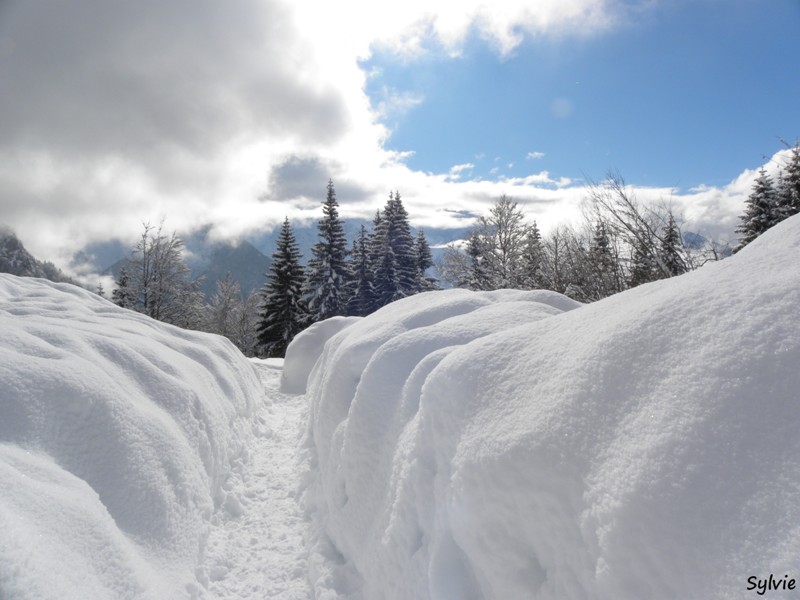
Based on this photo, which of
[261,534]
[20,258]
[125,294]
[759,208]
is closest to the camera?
[261,534]

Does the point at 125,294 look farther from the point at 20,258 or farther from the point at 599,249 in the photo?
the point at 20,258

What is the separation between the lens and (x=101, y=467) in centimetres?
310

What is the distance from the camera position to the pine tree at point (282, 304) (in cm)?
2708

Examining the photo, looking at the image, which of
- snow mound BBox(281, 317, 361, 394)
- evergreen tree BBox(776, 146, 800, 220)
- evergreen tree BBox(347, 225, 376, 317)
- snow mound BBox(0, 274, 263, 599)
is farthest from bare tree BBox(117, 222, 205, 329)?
evergreen tree BBox(776, 146, 800, 220)

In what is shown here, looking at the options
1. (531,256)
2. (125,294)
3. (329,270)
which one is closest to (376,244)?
(329,270)

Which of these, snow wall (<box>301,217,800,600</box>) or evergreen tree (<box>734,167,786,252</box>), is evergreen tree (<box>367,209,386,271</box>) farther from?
snow wall (<box>301,217,800,600</box>)

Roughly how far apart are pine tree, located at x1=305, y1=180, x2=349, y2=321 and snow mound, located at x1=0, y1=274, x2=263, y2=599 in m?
21.6

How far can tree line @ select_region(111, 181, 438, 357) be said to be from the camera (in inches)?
1012

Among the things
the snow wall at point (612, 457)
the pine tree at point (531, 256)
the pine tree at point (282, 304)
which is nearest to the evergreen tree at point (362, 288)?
the pine tree at point (282, 304)

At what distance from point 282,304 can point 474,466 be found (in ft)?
86.6

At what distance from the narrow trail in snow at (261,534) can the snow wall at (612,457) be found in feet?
1.55

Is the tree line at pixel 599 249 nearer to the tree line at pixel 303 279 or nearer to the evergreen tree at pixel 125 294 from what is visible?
the tree line at pixel 303 279

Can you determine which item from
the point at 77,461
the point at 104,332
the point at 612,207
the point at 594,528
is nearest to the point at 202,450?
the point at 77,461

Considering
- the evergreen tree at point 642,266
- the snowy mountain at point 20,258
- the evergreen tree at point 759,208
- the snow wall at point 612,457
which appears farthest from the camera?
the snowy mountain at point 20,258
